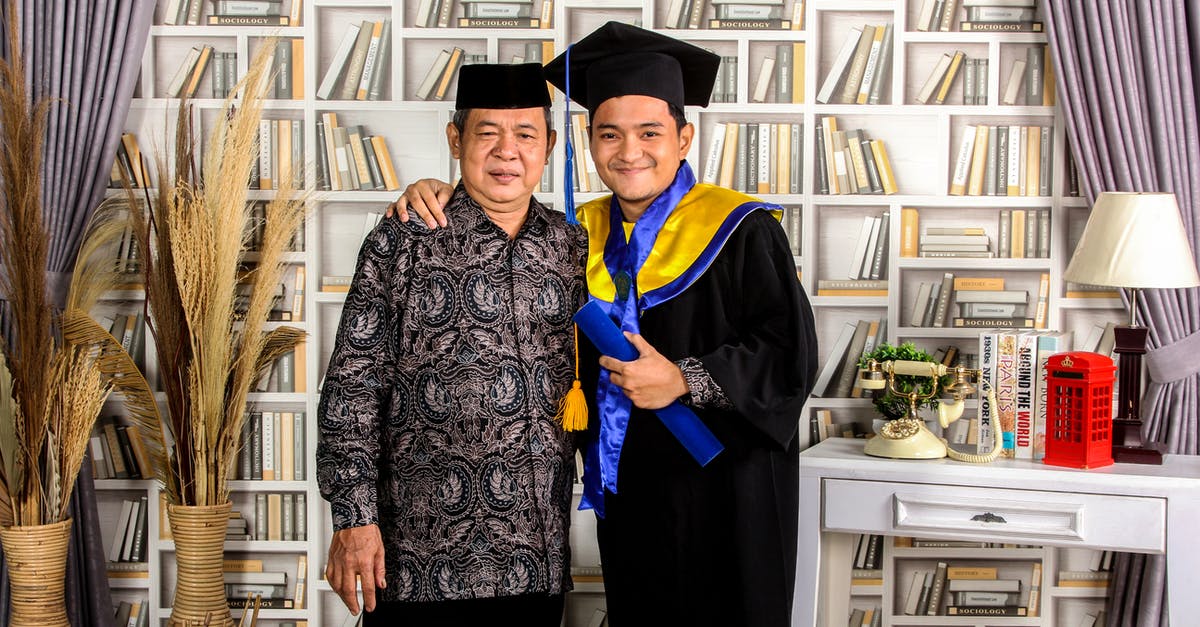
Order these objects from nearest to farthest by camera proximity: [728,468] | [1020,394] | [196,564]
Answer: [728,468], [1020,394], [196,564]

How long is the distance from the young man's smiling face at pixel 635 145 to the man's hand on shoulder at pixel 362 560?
30.6 inches

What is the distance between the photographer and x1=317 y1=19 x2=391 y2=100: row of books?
2758mm

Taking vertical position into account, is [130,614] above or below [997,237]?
below

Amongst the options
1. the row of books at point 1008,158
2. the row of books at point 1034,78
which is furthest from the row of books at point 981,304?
the row of books at point 1034,78

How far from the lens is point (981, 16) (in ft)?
8.84

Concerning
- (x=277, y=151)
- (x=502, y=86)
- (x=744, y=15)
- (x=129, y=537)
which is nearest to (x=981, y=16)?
(x=744, y=15)

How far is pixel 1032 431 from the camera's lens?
7.93 ft

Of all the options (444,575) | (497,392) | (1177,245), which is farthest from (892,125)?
(444,575)

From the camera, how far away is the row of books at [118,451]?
282cm

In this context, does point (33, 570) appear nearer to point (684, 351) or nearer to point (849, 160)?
point (684, 351)

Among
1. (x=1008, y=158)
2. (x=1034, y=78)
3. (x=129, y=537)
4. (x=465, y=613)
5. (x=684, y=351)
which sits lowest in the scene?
(x=129, y=537)

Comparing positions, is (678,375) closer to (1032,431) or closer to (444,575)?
(444,575)

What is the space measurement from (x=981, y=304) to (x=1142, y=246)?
0.47 metres

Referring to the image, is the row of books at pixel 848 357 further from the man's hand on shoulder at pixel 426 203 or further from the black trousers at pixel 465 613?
the man's hand on shoulder at pixel 426 203
